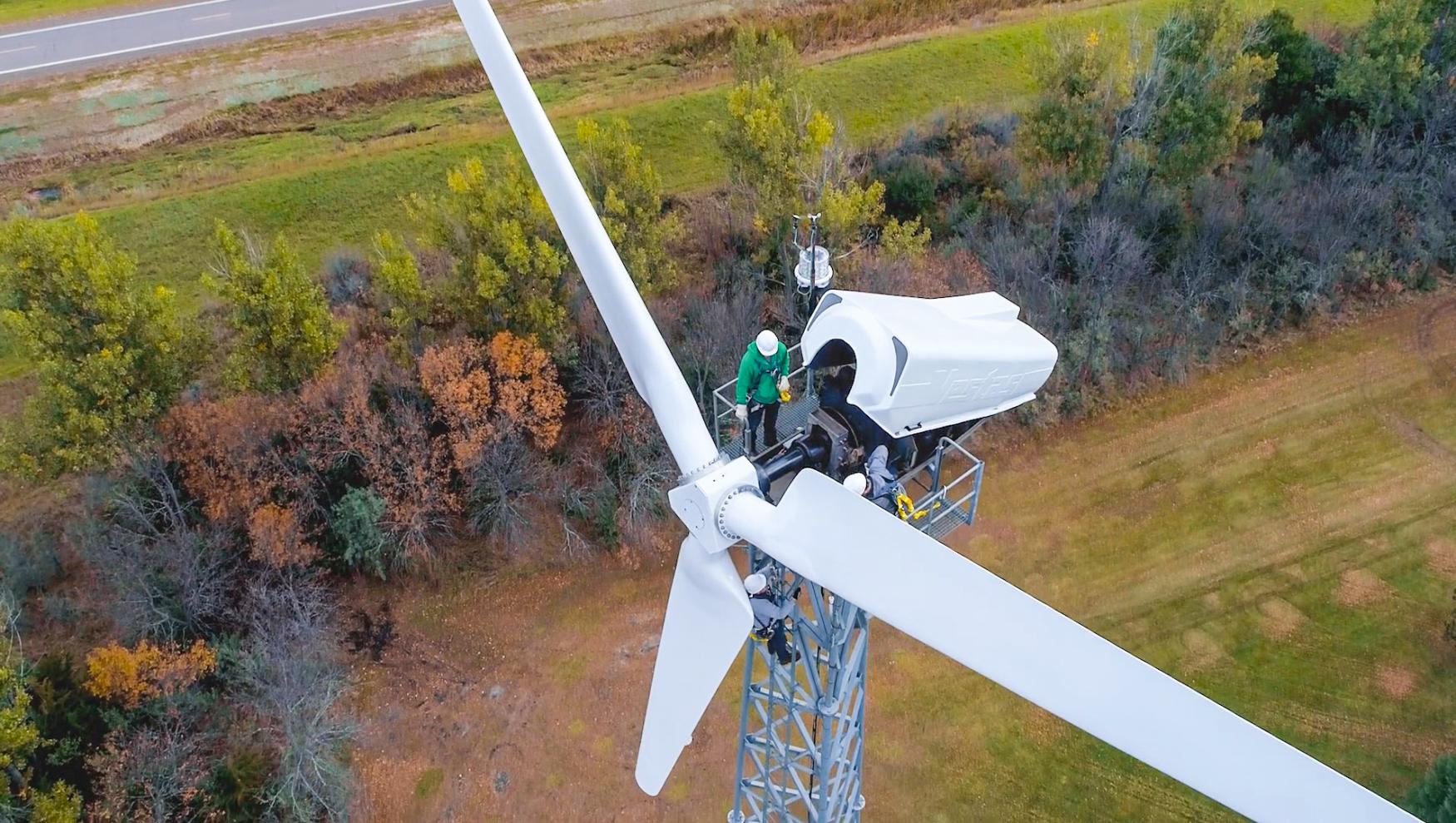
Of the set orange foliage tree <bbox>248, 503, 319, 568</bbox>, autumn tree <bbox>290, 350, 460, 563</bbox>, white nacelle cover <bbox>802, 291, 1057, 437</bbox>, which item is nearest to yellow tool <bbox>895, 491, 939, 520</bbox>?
white nacelle cover <bbox>802, 291, 1057, 437</bbox>

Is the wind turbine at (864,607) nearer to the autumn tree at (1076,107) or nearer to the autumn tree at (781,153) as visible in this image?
the autumn tree at (781,153)

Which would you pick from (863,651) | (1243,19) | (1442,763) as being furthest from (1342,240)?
(863,651)

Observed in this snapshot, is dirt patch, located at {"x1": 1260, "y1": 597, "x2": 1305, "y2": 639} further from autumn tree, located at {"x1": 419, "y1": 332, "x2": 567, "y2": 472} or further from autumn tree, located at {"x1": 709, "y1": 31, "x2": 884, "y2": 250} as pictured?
autumn tree, located at {"x1": 419, "y1": 332, "x2": 567, "y2": 472}

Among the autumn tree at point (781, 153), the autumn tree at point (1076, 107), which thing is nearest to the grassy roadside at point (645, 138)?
the autumn tree at point (1076, 107)

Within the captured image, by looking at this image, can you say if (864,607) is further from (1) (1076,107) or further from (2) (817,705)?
(1) (1076,107)

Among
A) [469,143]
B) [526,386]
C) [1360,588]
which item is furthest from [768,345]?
[469,143]

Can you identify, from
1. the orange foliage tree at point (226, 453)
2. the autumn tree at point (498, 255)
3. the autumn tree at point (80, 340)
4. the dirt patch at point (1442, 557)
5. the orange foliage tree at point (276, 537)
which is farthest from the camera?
the autumn tree at point (498, 255)

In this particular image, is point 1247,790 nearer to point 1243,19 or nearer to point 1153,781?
point 1153,781
